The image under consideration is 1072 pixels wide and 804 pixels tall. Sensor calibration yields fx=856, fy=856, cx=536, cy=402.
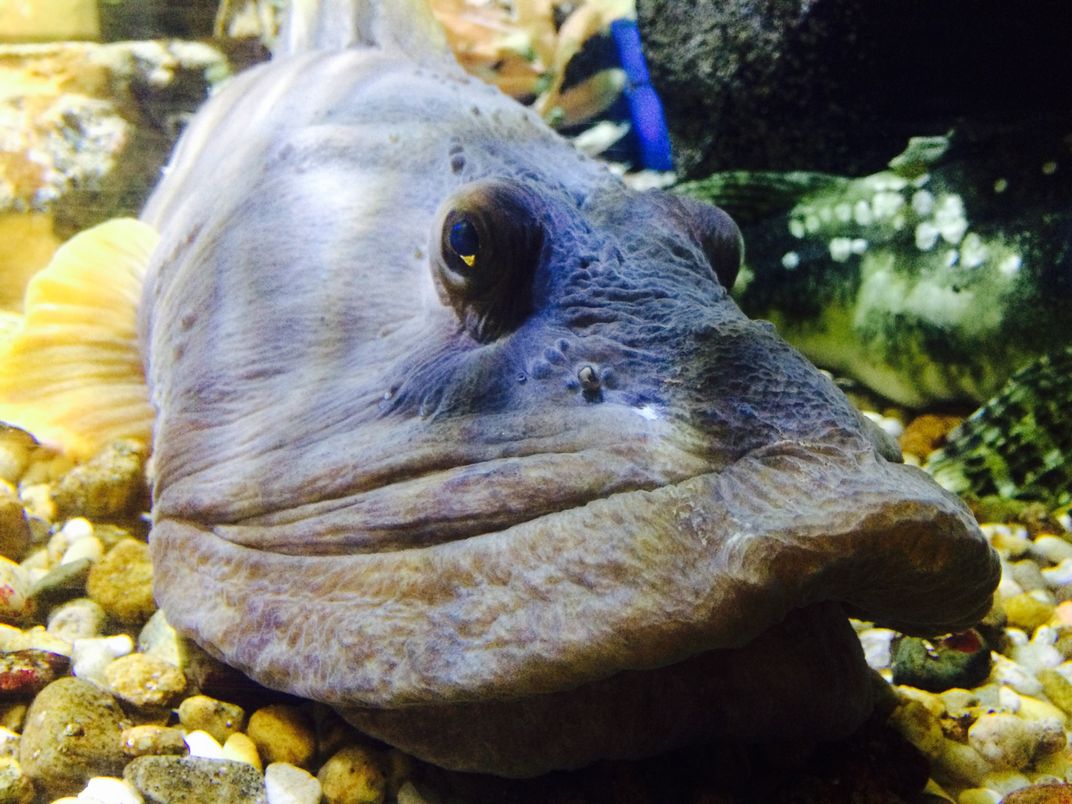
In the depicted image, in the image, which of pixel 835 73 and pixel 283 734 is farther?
pixel 835 73

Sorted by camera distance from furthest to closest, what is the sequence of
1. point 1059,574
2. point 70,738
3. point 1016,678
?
1. point 1059,574
2. point 1016,678
3. point 70,738

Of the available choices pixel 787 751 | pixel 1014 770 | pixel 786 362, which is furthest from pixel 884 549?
pixel 1014 770

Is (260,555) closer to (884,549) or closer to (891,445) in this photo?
(884,549)

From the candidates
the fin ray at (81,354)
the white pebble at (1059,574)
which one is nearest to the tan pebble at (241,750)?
the fin ray at (81,354)

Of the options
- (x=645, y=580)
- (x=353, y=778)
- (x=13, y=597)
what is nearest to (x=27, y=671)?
(x=13, y=597)

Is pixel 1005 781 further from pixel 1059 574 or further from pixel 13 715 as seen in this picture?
pixel 13 715

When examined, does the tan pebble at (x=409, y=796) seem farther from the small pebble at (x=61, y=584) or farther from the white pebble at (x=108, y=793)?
the small pebble at (x=61, y=584)
